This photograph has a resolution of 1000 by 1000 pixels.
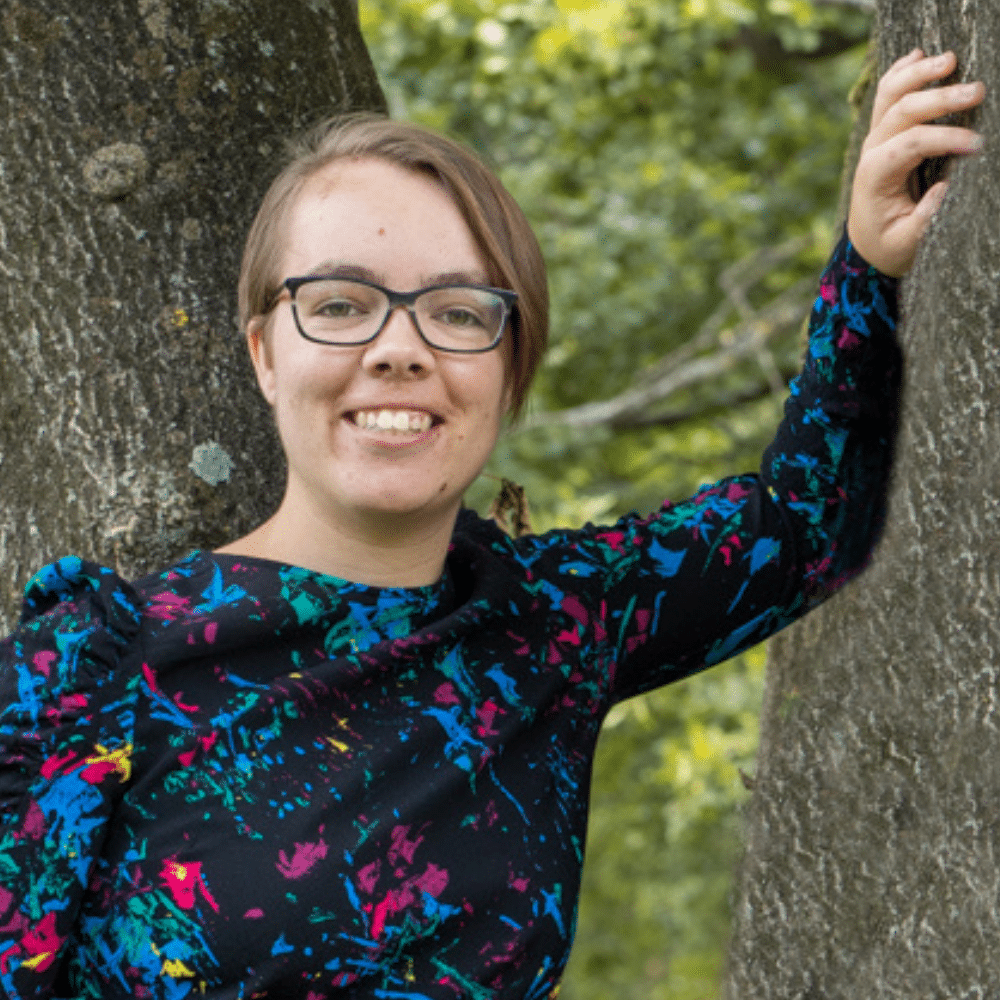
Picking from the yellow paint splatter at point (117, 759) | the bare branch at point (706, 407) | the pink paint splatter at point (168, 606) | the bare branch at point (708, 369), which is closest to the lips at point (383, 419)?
the pink paint splatter at point (168, 606)

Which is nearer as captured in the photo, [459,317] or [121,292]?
[459,317]

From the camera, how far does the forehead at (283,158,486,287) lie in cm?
178

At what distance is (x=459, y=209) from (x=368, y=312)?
19 cm

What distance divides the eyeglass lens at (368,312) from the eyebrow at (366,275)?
1 cm

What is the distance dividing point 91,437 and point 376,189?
658 millimetres

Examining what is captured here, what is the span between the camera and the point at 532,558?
2.04 m

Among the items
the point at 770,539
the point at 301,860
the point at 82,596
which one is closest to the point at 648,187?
the point at 770,539

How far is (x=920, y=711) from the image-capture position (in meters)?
1.64

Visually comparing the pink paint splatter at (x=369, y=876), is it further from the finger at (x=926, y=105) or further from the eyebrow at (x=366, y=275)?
the finger at (x=926, y=105)

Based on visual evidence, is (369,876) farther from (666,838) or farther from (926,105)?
(666,838)

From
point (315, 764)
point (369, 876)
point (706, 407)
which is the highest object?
point (706, 407)

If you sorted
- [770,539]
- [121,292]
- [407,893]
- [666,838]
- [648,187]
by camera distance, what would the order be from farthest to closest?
[666,838] → [648,187] → [121,292] → [770,539] → [407,893]

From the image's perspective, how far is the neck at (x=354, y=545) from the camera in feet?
6.01

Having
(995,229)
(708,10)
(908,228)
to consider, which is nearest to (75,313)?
(908,228)
